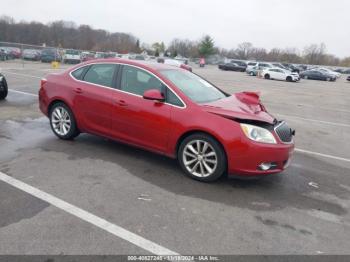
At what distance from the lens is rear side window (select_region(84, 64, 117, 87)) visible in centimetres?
519

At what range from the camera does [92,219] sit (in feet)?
10.8

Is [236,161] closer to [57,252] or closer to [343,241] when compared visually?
[343,241]

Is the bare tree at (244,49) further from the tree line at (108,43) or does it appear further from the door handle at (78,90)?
the door handle at (78,90)

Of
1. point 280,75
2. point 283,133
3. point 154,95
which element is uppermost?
point 280,75

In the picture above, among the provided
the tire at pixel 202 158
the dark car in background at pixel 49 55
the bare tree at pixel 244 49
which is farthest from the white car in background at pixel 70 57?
the bare tree at pixel 244 49

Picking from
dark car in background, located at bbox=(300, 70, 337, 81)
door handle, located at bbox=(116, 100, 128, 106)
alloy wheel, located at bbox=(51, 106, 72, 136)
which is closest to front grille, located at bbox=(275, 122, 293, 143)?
door handle, located at bbox=(116, 100, 128, 106)

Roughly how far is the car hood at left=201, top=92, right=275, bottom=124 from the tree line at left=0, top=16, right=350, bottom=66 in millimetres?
70340

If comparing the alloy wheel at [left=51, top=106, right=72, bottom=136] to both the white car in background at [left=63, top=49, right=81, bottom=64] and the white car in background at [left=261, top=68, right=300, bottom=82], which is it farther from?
the white car in background at [left=261, top=68, right=300, bottom=82]

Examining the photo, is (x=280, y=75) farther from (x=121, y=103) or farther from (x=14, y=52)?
(x=121, y=103)

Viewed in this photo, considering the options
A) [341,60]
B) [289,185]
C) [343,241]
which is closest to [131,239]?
[343,241]

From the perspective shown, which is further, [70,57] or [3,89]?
[70,57]

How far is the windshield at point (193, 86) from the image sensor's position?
4.69 meters

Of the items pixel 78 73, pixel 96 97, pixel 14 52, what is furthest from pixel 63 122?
pixel 14 52

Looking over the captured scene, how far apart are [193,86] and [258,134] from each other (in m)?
1.45
